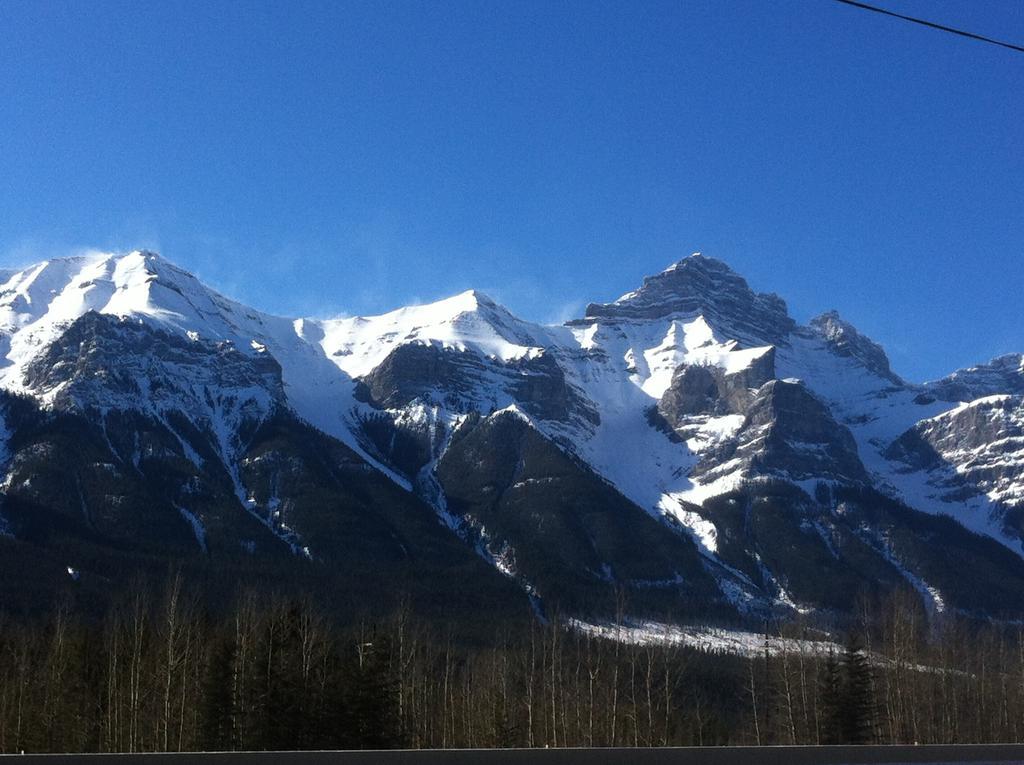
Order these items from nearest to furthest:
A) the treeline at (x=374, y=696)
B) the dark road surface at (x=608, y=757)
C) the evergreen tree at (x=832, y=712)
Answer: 1. the dark road surface at (x=608, y=757)
2. the treeline at (x=374, y=696)
3. the evergreen tree at (x=832, y=712)

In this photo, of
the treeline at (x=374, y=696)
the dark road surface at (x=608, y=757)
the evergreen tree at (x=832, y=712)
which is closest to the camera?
the dark road surface at (x=608, y=757)

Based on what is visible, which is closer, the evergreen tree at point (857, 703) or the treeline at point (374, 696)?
the treeline at point (374, 696)

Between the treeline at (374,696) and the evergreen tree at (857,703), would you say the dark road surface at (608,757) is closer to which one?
the treeline at (374,696)

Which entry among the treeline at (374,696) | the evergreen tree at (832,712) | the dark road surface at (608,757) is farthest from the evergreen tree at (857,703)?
the dark road surface at (608,757)

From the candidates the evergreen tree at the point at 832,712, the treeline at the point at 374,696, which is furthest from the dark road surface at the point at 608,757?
the evergreen tree at the point at 832,712

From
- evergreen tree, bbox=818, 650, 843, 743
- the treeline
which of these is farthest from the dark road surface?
evergreen tree, bbox=818, 650, 843, 743

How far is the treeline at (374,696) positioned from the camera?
7581cm

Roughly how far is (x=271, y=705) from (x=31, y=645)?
113ft

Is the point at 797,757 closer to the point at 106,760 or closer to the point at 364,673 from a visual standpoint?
the point at 106,760

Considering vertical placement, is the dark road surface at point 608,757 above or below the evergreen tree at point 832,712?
below

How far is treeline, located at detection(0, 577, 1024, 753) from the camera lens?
7581 cm

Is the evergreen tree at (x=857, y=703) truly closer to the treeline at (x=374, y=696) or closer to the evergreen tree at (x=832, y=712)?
the treeline at (x=374, y=696)

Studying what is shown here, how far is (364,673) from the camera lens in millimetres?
76750

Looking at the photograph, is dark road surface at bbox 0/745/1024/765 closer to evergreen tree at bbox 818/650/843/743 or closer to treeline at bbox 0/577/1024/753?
treeline at bbox 0/577/1024/753
